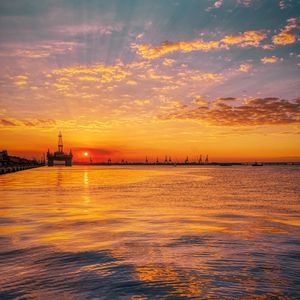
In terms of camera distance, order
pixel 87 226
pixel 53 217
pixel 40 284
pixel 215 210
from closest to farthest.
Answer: pixel 40 284, pixel 87 226, pixel 53 217, pixel 215 210

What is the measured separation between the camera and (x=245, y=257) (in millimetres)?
11484

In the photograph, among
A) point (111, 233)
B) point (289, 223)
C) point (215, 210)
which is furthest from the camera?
point (215, 210)

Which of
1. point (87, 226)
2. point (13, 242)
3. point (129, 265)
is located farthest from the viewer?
point (87, 226)

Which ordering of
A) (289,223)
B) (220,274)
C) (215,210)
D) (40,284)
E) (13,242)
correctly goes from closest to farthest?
(40,284)
(220,274)
(13,242)
(289,223)
(215,210)

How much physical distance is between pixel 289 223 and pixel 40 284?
49.5 feet

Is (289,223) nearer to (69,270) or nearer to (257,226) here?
(257,226)

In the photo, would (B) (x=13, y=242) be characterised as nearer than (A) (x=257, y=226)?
Yes

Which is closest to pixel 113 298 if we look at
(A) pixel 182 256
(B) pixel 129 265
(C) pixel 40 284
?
(C) pixel 40 284

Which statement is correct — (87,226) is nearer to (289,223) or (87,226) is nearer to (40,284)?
(40,284)

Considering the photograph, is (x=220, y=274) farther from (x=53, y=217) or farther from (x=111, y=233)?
(x=53, y=217)

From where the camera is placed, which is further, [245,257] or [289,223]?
[289,223]

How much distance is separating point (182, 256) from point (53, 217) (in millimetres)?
11762

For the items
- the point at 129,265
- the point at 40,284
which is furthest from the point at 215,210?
the point at 40,284

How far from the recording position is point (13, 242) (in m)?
13.7
